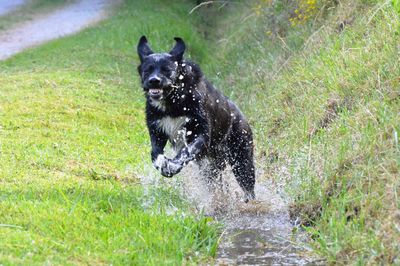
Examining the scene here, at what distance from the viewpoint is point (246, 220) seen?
311 inches

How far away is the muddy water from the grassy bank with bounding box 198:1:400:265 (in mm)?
206

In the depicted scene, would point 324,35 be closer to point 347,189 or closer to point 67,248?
point 347,189

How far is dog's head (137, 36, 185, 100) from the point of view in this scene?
7.86 metres

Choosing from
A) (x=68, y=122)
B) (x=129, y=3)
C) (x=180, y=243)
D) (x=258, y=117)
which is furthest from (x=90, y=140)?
(x=129, y=3)

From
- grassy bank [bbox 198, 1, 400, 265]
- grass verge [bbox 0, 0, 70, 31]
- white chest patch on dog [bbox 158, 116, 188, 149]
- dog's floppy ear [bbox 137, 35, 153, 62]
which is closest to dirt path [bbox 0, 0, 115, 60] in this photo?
grass verge [bbox 0, 0, 70, 31]

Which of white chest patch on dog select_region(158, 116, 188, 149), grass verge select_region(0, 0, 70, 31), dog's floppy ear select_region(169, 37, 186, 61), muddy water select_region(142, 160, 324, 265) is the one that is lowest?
muddy water select_region(142, 160, 324, 265)

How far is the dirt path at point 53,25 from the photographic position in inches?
→ 797

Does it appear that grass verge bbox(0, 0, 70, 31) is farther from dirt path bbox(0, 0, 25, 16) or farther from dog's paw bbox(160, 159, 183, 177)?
dog's paw bbox(160, 159, 183, 177)

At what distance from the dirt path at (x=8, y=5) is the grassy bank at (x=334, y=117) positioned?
10.8m

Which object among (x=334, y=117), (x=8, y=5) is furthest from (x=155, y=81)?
(x=8, y=5)

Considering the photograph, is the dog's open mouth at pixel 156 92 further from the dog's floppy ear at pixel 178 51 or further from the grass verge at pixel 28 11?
the grass verge at pixel 28 11

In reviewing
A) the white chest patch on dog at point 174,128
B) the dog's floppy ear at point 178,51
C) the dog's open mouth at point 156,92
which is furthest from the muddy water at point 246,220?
the dog's floppy ear at point 178,51

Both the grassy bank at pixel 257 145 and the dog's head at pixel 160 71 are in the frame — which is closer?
the grassy bank at pixel 257 145

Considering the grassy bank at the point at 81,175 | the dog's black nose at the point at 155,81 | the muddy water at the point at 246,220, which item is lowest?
the muddy water at the point at 246,220
